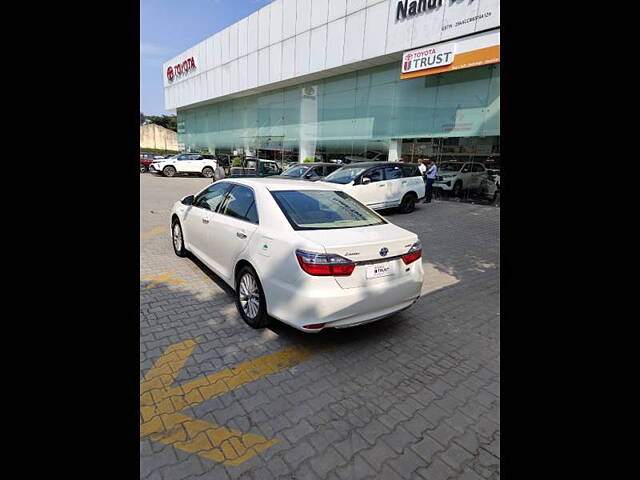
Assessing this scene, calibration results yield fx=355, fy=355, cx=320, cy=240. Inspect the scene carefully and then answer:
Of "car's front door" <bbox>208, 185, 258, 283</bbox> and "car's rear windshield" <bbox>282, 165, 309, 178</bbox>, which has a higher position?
"car's rear windshield" <bbox>282, 165, 309, 178</bbox>

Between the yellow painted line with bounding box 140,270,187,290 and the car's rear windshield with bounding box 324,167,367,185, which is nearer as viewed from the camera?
the yellow painted line with bounding box 140,270,187,290

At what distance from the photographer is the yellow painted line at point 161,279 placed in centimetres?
501

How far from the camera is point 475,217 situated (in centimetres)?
1140

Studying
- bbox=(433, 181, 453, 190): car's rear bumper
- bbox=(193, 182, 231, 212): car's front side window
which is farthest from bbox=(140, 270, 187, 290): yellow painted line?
bbox=(433, 181, 453, 190): car's rear bumper

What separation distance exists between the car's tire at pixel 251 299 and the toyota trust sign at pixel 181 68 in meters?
35.6

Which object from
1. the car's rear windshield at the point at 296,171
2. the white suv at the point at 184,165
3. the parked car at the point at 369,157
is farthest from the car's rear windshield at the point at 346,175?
the white suv at the point at 184,165

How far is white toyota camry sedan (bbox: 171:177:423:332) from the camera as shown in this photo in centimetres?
309

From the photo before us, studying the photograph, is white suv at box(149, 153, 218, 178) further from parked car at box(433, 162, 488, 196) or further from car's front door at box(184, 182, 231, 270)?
car's front door at box(184, 182, 231, 270)

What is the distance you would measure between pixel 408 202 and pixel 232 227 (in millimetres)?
8524

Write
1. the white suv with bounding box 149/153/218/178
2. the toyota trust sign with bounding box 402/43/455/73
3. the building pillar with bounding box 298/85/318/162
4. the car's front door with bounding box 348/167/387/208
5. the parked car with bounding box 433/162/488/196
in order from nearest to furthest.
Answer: the car's front door with bounding box 348/167/387/208 → the parked car with bounding box 433/162/488/196 → the toyota trust sign with bounding box 402/43/455/73 → the building pillar with bounding box 298/85/318/162 → the white suv with bounding box 149/153/218/178

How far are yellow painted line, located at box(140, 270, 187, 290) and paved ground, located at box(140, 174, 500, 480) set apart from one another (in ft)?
0.48

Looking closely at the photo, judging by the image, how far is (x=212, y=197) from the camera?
505 centimetres

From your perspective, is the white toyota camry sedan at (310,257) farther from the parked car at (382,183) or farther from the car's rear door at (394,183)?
the car's rear door at (394,183)
